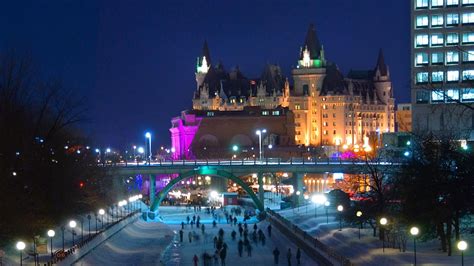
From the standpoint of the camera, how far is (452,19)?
8731 cm

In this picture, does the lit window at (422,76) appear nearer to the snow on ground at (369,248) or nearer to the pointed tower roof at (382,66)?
the snow on ground at (369,248)

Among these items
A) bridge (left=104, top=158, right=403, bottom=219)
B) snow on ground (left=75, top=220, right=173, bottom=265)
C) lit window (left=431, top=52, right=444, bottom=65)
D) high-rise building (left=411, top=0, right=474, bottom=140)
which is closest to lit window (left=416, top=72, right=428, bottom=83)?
high-rise building (left=411, top=0, right=474, bottom=140)

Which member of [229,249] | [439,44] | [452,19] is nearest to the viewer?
[229,249]

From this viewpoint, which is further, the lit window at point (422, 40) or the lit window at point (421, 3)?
the lit window at point (422, 40)

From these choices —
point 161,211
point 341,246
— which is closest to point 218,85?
point 161,211

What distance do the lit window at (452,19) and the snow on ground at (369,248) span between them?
27.6 meters

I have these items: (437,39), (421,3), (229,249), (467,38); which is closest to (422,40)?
(437,39)

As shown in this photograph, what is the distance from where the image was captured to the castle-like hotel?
591 feet

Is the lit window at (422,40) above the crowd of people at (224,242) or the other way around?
above

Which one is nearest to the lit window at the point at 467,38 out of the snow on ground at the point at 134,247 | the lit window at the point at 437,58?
the lit window at the point at 437,58

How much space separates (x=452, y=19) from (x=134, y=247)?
4248 cm

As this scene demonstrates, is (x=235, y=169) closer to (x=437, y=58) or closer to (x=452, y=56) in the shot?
(x=437, y=58)

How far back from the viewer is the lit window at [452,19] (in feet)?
285

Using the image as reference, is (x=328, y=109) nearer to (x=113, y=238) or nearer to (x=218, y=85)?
(x=218, y=85)
